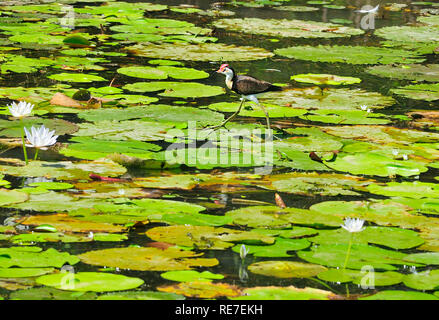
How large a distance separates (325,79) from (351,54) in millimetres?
1700

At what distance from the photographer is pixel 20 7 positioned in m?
11.8

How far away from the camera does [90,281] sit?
310cm

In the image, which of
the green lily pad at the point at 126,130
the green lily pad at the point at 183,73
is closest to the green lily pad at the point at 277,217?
the green lily pad at the point at 126,130

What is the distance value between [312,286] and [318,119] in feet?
10.7

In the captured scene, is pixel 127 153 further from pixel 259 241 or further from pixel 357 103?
pixel 357 103

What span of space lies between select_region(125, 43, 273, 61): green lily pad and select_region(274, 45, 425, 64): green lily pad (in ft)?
1.15

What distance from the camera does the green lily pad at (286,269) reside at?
130 inches

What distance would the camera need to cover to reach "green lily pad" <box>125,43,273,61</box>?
8.77 metres

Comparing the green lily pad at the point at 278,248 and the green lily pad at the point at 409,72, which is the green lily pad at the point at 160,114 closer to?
the green lily pad at the point at 278,248

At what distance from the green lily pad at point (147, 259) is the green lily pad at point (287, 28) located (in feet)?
24.5

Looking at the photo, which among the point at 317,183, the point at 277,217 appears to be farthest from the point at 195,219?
the point at 317,183

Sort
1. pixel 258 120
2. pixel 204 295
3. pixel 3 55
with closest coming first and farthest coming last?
pixel 204 295, pixel 258 120, pixel 3 55

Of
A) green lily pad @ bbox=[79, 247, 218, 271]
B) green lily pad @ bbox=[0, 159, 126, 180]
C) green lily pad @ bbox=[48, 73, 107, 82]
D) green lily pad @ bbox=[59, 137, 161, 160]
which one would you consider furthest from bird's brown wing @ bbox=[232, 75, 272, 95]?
green lily pad @ bbox=[79, 247, 218, 271]
